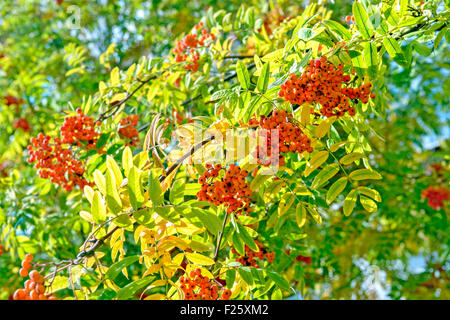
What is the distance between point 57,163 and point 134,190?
3.23 ft

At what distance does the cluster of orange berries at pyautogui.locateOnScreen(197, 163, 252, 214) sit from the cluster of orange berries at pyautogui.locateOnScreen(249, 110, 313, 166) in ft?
0.32

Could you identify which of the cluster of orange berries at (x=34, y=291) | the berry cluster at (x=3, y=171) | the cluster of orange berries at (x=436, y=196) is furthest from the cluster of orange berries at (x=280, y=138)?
the berry cluster at (x=3, y=171)

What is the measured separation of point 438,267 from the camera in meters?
3.90

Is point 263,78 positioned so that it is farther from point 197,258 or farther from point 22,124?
point 22,124

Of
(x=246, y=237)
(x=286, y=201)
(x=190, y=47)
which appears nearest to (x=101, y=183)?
(x=246, y=237)

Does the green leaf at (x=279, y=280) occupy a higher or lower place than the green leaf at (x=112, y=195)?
lower

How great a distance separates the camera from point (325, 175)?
150 centimetres

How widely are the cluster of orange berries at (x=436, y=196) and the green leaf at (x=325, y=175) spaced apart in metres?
2.24

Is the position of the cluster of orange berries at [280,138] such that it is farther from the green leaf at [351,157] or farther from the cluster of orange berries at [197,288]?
the cluster of orange berries at [197,288]

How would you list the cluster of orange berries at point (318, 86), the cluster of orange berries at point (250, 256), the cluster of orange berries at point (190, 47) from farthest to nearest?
the cluster of orange berries at point (190, 47), the cluster of orange berries at point (250, 256), the cluster of orange berries at point (318, 86)

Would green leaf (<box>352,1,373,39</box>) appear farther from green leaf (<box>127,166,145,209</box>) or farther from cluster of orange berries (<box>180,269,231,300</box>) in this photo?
cluster of orange berries (<box>180,269,231,300</box>)

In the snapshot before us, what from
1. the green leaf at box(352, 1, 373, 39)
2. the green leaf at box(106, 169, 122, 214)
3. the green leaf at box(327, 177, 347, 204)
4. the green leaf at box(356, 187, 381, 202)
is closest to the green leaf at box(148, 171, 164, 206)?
the green leaf at box(106, 169, 122, 214)

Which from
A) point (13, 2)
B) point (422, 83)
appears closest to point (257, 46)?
point (422, 83)

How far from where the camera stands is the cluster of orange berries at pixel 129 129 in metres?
2.32
